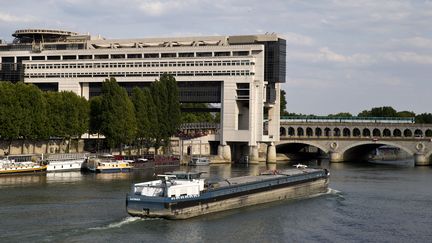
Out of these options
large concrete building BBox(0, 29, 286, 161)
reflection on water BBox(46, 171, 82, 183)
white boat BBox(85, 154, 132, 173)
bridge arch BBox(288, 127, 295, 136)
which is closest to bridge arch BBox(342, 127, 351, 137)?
bridge arch BBox(288, 127, 295, 136)

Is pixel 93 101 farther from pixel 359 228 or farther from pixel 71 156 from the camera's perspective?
pixel 359 228

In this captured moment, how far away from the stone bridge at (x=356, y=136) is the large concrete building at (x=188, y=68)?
1158 centimetres

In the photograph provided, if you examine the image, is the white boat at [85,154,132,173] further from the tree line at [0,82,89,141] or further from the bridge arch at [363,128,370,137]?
the bridge arch at [363,128,370,137]

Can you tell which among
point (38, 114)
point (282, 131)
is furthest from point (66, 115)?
point (282, 131)

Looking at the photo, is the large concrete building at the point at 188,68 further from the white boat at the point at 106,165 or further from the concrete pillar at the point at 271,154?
the white boat at the point at 106,165

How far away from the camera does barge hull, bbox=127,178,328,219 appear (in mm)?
67750

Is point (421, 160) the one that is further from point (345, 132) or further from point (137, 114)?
point (137, 114)

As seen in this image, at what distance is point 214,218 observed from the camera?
70.4 meters

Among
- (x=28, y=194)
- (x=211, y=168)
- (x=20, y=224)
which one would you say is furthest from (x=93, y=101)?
(x=20, y=224)

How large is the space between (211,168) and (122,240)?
73052 millimetres

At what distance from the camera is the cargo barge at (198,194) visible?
67.8m

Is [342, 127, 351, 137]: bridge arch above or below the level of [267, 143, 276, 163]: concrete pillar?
above

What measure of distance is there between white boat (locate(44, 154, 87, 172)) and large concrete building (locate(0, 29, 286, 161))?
114 feet

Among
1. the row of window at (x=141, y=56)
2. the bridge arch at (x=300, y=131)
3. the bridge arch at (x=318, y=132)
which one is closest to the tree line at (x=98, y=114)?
the row of window at (x=141, y=56)
